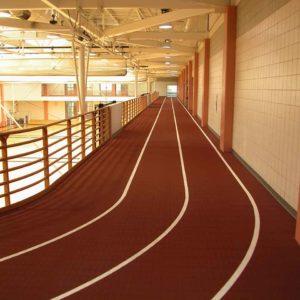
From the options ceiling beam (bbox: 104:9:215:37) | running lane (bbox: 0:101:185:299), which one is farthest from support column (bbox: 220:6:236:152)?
running lane (bbox: 0:101:185:299)

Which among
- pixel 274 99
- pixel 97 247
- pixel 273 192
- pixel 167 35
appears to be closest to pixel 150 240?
pixel 97 247

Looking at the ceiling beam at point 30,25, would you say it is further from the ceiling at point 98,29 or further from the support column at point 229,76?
the support column at point 229,76

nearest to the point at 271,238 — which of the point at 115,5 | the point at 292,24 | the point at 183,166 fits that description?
the point at 292,24

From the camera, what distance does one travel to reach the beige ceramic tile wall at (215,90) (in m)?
13.9

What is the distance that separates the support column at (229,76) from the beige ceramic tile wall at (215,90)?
2311mm

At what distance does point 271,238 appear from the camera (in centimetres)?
503

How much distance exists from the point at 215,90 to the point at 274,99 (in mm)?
8356

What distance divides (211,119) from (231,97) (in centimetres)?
529

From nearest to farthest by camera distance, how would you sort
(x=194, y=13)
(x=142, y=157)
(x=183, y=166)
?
(x=183, y=166) < (x=142, y=157) < (x=194, y=13)

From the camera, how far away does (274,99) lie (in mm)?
6992

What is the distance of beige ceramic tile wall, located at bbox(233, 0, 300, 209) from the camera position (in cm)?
588

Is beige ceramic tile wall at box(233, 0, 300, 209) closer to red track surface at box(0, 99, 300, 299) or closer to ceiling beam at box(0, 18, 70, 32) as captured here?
red track surface at box(0, 99, 300, 299)

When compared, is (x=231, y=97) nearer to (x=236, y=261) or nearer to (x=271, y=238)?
(x=271, y=238)

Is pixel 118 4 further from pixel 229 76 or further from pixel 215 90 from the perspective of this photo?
pixel 215 90
